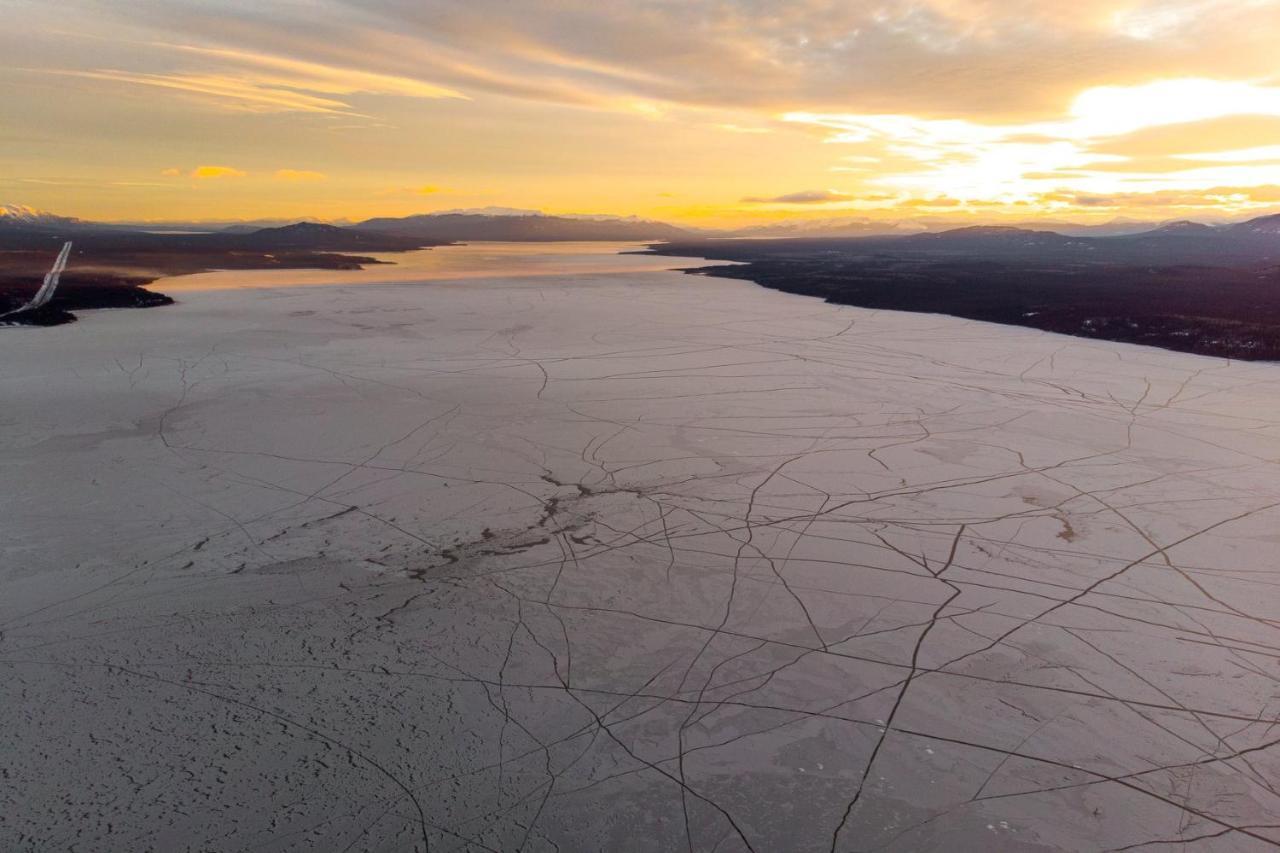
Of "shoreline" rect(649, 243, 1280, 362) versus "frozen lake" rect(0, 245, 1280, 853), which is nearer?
"frozen lake" rect(0, 245, 1280, 853)

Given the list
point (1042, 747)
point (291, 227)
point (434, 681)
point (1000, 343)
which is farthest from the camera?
point (291, 227)

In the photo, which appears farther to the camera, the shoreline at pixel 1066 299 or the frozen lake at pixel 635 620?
the shoreline at pixel 1066 299

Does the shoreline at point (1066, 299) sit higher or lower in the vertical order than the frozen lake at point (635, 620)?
higher

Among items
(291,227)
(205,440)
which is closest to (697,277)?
(205,440)

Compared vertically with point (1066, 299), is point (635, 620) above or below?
below

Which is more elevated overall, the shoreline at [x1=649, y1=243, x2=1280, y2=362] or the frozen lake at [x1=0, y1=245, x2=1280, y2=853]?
the shoreline at [x1=649, y1=243, x2=1280, y2=362]

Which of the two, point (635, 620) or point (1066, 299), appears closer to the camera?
point (635, 620)

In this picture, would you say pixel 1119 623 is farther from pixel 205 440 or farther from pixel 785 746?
pixel 205 440

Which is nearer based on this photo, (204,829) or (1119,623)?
(204,829)
